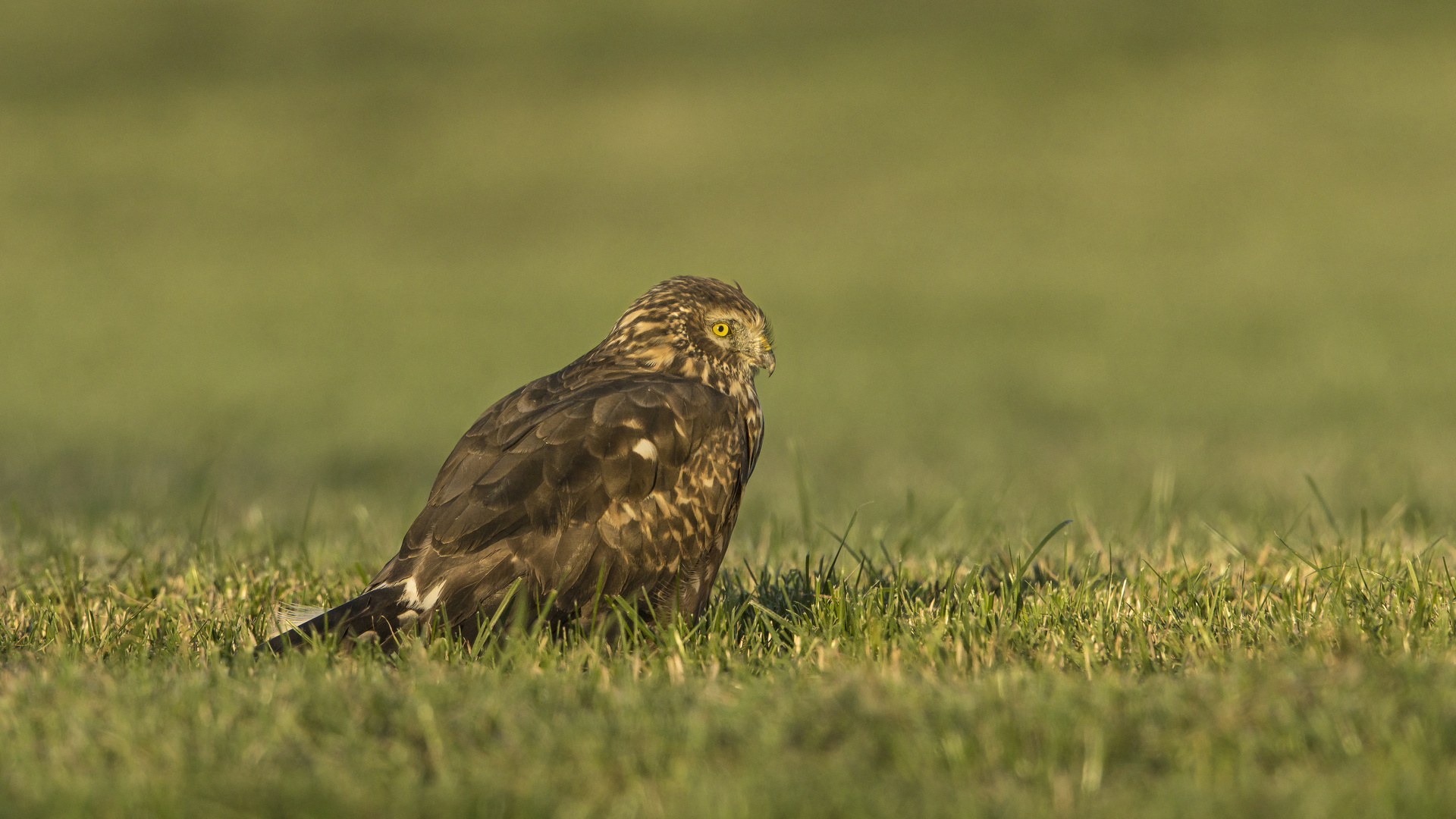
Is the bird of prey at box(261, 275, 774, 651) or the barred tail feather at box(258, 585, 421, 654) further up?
the bird of prey at box(261, 275, 774, 651)

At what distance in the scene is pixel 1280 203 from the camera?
32.0 m

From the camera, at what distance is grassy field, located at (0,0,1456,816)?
313cm

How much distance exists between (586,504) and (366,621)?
0.79 meters

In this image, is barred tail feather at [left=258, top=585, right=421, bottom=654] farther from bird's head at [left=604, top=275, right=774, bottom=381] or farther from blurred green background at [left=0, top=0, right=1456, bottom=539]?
blurred green background at [left=0, top=0, right=1456, bottom=539]

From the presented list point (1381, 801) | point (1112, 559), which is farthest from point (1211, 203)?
point (1381, 801)

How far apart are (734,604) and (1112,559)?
1756mm

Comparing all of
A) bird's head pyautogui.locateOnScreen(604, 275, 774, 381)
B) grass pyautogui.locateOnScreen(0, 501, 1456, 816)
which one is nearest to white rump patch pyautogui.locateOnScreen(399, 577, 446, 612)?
grass pyautogui.locateOnScreen(0, 501, 1456, 816)

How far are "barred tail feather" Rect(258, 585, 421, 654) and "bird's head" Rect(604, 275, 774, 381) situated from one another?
145 cm

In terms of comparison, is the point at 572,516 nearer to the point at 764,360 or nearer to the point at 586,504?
the point at 586,504

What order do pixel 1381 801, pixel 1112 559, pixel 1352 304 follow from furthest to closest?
pixel 1352 304 → pixel 1112 559 → pixel 1381 801

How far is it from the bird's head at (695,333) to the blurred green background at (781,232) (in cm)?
449

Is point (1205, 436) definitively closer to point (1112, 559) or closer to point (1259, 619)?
point (1112, 559)

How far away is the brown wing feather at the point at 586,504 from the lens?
453 cm

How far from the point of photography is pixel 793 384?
19.4m
